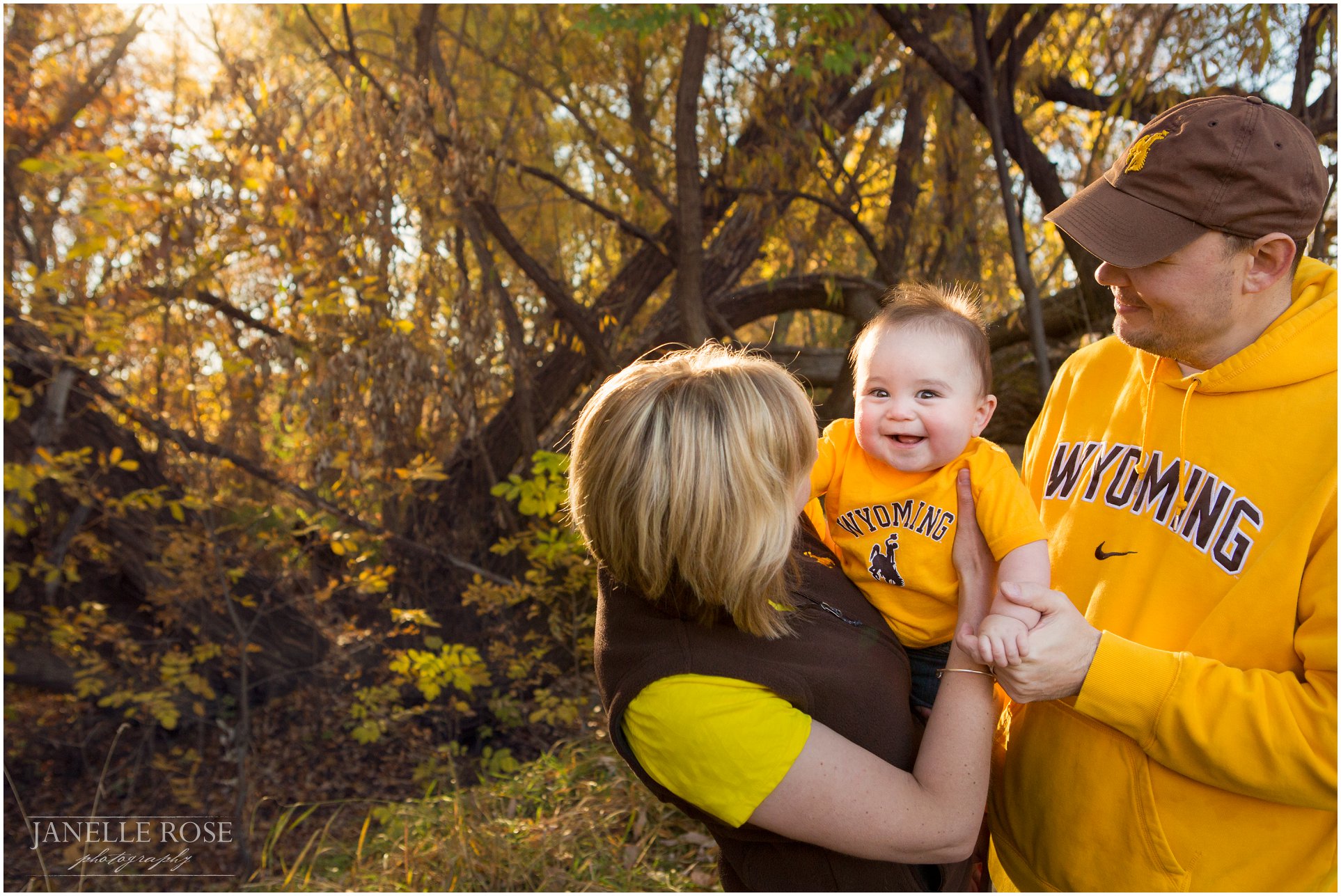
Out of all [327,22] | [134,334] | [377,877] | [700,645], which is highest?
[327,22]

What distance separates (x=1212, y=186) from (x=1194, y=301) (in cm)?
20

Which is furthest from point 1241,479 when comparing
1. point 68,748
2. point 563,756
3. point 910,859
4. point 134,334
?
point 68,748

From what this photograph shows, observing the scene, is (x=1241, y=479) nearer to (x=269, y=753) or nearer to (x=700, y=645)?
(x=700, y=645)

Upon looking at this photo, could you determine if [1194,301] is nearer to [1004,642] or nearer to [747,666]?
[1004,642]

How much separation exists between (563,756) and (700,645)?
374 centimetres

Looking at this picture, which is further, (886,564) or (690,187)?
(690,187)

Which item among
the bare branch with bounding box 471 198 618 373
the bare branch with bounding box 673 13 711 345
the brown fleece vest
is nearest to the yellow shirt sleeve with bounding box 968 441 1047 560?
the brown fleece vest

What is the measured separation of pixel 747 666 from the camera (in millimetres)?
1490

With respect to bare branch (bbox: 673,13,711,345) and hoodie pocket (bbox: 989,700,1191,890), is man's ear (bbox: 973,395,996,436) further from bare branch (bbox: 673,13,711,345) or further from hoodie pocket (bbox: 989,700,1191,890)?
bare branch (bbox: 673,13,711,345)

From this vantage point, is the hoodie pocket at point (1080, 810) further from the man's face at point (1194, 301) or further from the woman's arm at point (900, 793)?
the man's face at point (1194, 301)

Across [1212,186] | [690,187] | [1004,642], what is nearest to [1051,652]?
[1004,642]

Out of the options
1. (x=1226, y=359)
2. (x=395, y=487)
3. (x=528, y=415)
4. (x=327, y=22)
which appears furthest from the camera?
(x=327, y=22)

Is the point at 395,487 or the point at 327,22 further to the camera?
the point at 327,22

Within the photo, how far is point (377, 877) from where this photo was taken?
3.73 metres
